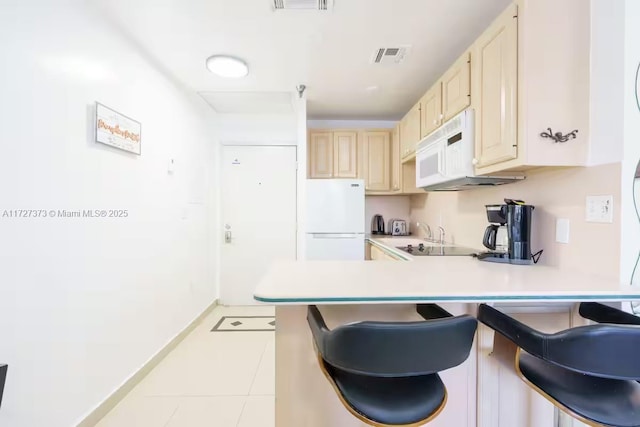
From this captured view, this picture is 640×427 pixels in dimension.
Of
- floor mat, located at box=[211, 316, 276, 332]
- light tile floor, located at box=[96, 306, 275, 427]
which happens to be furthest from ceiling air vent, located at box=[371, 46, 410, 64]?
floor mat, located at box=[211, 316, 276, 332]

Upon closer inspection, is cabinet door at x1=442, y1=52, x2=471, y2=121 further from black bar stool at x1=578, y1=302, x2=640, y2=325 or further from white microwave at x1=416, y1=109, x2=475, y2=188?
black bar stool at x1=578, y1=302, x2=640, y2=325

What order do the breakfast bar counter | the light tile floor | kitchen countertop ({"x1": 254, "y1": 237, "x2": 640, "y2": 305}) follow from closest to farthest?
kitchen countertop ({"x1": 254, "y1": 237, "x2": 640, "y2": 305})
the breakfast bar counter
the light tile floor

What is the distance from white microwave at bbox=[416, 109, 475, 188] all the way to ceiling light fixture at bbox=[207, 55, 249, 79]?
63.4 inches

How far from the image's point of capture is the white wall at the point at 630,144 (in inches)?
49.7

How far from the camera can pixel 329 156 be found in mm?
3703

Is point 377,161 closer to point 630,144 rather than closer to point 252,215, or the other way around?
point 252,215

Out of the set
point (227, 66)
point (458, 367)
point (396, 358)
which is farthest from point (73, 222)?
point (458, 367)

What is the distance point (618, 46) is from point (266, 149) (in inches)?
129

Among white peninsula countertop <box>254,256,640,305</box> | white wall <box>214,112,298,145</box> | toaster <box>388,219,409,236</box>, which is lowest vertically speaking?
white peninsula countertop <box>254,256,640,305</box>

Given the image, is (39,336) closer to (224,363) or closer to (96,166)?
(96,166)

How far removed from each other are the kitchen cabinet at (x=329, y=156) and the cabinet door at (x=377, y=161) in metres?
0.17

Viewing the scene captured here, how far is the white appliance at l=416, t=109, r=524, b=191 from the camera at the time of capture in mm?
1859

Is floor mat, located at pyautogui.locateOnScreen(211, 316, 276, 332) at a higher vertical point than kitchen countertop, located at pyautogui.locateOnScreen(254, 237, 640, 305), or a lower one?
lower

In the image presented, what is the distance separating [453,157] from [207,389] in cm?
228
